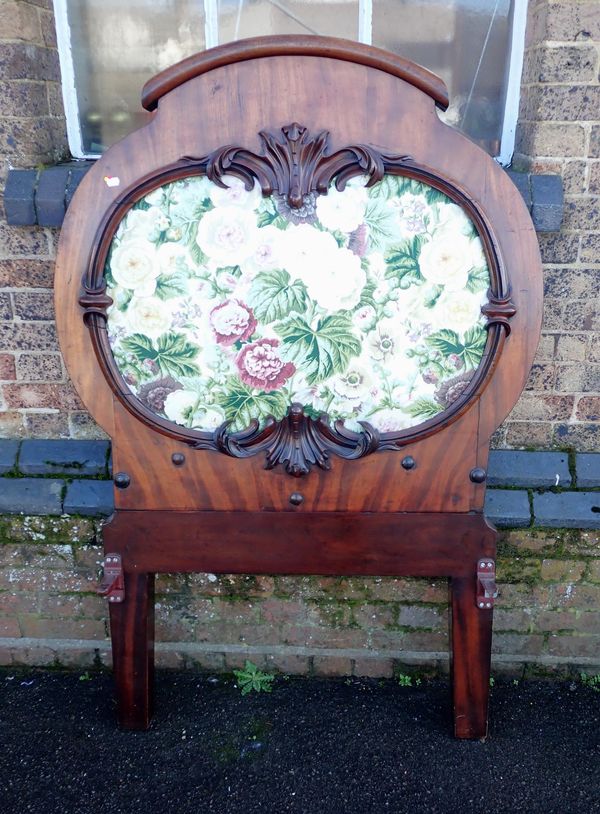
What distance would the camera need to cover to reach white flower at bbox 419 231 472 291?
184cm

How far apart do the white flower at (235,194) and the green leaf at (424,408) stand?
27.1 inches

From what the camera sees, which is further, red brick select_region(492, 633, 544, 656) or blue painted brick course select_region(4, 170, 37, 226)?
red brick select_region(492, 633, 544, 656)

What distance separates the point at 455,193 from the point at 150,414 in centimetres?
101

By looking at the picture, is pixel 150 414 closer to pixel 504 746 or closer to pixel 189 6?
pixel 189 6

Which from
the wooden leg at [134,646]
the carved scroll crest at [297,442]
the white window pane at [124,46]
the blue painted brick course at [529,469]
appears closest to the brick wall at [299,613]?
the blue painted brick course at [529,469]

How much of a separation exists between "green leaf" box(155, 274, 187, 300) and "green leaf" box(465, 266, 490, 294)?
30.0 inches

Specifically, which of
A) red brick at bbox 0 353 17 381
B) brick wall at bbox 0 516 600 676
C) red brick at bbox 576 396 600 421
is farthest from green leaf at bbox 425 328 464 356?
red brick at bbox 0 353 17 381

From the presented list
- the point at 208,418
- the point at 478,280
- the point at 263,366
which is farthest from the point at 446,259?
the point at 208,418

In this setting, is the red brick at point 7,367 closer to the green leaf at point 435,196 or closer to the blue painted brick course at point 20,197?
→ the blue painted brick course at point 20,197

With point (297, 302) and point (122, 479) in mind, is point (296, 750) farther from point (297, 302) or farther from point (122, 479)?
point (297, 302)

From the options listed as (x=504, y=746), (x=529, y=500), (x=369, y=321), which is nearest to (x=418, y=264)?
(x=369, y=321)

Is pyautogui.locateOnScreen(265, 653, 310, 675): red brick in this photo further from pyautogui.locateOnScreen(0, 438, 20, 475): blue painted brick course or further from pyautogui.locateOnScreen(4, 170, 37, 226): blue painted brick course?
pyautogui.locateOnScreen(4, 170, 37, 226): blue painted brick course

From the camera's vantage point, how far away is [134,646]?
2154 millimetres

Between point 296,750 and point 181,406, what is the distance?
4.07 ft
